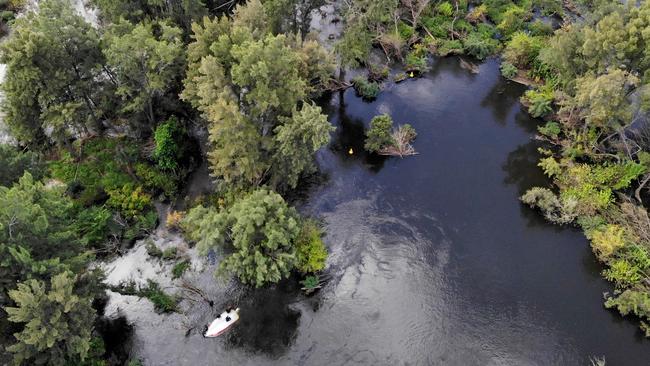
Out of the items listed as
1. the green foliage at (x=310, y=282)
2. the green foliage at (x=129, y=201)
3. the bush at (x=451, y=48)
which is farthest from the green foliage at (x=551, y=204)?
the green foliage at (x=129, y=201)

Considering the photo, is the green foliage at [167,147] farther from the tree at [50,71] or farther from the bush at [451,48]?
the bush at [451,48]

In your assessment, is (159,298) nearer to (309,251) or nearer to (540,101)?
(309,251)

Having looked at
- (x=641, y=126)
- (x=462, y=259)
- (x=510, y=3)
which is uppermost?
(x=510, y=3)

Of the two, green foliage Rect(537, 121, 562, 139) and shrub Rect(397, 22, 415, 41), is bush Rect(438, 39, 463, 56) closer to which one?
shrub Rect(397, 22, 415, 41)

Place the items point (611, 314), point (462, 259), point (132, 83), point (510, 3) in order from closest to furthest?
point (611, 314) → point (462, 259) → point (132, 83) → point (510, 3)

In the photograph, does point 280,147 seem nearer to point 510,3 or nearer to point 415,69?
point 415,69

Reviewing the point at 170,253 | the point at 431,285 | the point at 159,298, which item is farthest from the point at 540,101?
the point at 159,298

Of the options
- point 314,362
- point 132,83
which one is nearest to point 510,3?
point 132,83
